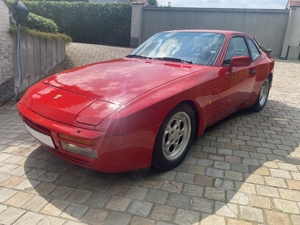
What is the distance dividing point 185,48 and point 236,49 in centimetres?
84

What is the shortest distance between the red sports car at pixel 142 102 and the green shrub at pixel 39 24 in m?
4.17

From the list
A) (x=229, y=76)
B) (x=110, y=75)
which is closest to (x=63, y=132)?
(x=110, y=75)

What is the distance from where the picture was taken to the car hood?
7.04ft

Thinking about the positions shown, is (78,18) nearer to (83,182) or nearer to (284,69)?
(284,69)

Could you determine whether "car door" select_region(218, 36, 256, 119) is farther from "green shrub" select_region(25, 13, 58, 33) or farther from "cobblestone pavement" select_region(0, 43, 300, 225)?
"green shrub" select_region(25, 13, 58, 33)

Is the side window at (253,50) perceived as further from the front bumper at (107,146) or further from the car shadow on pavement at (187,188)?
the front bumper at (107,146)

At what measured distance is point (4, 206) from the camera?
1.92 metres

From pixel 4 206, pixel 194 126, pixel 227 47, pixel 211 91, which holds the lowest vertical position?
pixel 4 206

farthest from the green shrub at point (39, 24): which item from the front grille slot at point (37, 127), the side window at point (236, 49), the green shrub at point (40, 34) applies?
the side window at point (236, 49)

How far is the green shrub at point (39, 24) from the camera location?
6248 mm

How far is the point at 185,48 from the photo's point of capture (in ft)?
10.6

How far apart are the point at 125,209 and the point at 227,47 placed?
7.76 feet

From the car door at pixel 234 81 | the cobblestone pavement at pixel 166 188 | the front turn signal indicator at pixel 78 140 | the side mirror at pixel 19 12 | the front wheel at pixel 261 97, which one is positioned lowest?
the cobblestone pavement at pixel 166 188

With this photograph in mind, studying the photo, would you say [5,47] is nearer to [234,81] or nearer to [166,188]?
[234,81]
